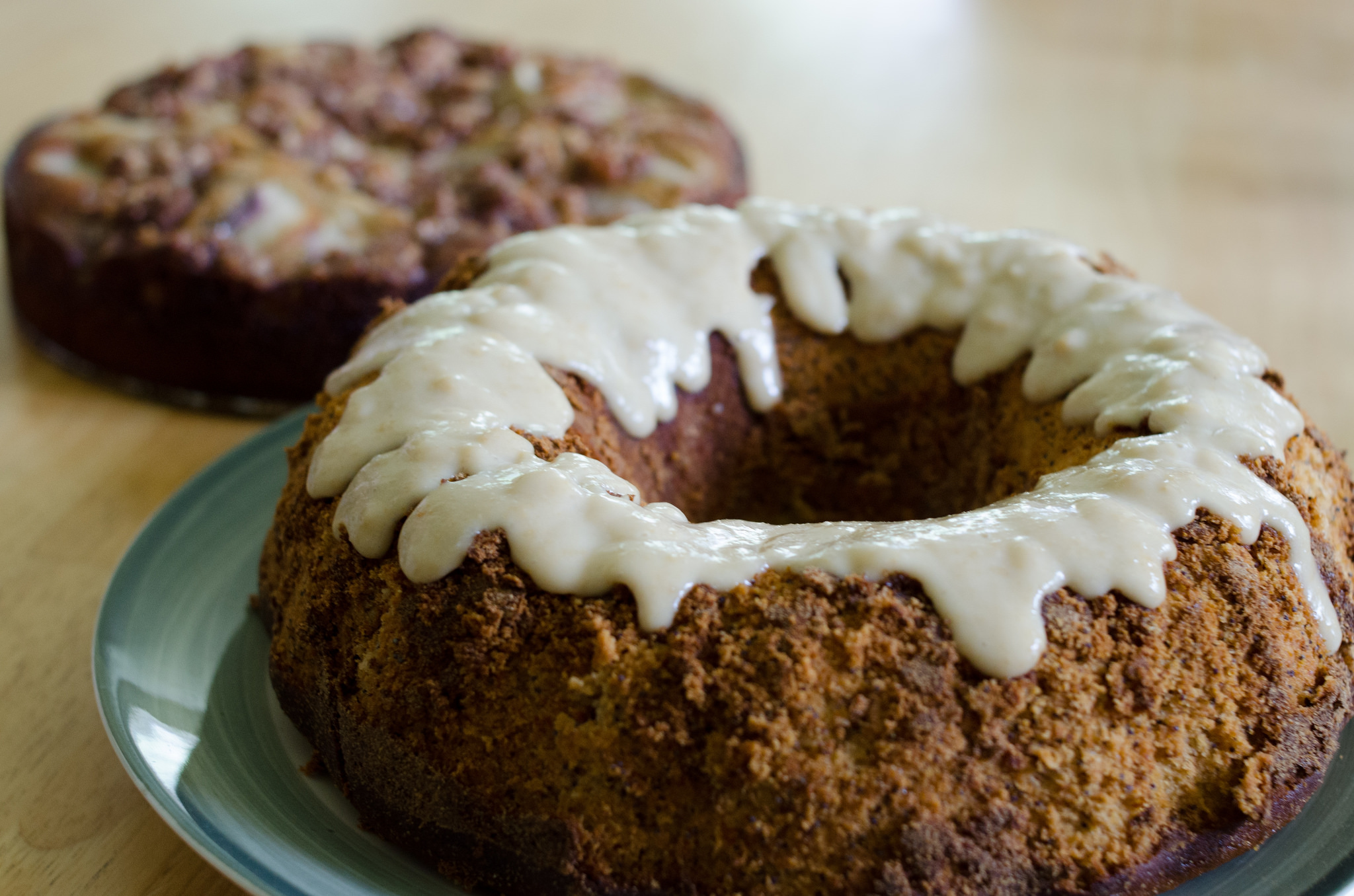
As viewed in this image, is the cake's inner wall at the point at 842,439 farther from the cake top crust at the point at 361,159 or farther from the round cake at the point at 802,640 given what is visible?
the cake top crust at the point at 361,159

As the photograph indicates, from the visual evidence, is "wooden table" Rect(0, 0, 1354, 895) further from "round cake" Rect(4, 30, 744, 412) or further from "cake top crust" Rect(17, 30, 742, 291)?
"cake top crust" Rect(17, 30, 742, 291)

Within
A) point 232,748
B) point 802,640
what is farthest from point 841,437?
point 232,748

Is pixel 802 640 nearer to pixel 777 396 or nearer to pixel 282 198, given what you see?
pixel 777 396

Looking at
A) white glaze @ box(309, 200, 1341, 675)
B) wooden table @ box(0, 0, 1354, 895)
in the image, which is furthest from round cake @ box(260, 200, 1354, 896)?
wooden table @ box(0, 0, 1354, 895)

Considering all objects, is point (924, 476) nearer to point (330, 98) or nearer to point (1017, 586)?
point (1017, 586)

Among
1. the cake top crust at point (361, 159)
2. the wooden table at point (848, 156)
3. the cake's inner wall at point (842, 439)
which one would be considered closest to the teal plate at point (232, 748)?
the wooden table at point (848, 156)

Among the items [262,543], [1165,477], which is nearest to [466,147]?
[262,543]
